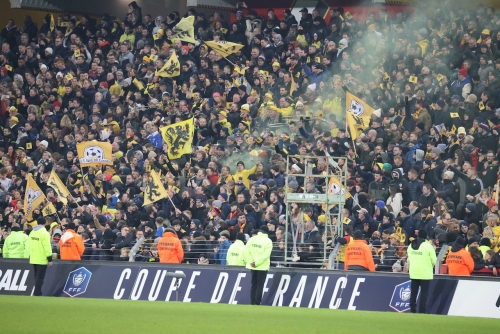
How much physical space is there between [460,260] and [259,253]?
359 cm

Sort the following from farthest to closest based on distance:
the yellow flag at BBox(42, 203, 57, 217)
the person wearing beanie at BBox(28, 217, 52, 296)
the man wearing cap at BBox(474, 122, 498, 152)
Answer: the yellow flag at BBox(42, 203, 57, 217) < the man wearing cap at BBox(474, 122, 498, 152) < the person wearing beanie at BBox(28, 217, 52, 296)

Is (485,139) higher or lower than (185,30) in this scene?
lower

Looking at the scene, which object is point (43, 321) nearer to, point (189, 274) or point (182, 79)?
point (189, 274)

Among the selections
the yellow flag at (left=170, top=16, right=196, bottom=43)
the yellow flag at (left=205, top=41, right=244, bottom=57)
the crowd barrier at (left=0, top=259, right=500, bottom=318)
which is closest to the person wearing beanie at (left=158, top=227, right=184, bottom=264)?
the crowd barrier at (left=0, top=259, right=500, bottom=318)

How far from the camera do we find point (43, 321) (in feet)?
50.8

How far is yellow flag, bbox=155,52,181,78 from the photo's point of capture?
96.0ft

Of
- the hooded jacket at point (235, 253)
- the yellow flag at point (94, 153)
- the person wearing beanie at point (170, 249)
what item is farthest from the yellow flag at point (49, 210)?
the hooded jacket at point (235, 253)

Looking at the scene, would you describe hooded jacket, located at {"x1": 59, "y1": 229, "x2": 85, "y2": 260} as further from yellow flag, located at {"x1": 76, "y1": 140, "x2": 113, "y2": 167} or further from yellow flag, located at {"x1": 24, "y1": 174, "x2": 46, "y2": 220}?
yellow flag, located at {"x1": 76, "y1": 140, "x2": 113, "y2": 167}

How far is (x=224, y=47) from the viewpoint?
29.2 meters

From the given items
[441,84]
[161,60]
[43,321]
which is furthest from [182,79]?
[43,321]

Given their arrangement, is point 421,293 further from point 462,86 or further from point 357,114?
point 462,86

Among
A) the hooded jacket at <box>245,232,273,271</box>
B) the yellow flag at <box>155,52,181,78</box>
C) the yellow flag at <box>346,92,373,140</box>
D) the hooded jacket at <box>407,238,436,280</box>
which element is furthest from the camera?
the yellow flag at <box>155,52,181,78</box>

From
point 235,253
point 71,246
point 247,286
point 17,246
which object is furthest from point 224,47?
point 247,286

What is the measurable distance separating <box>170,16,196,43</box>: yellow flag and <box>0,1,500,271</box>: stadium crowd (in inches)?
8.9
